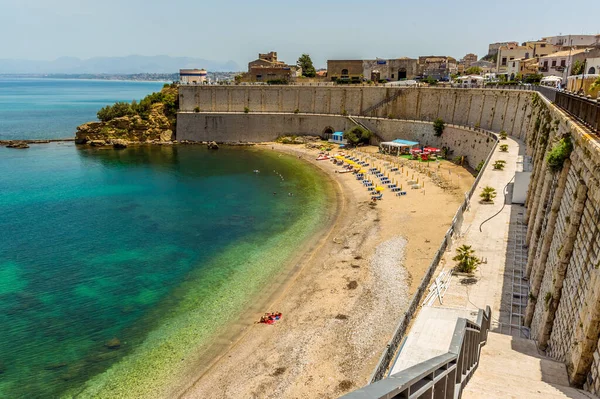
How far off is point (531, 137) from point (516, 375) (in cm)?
3131

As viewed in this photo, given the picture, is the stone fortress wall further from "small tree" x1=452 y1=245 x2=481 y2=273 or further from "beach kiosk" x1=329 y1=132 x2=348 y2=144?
"small tree" x1=452 y1=245 x2=481 y2=273

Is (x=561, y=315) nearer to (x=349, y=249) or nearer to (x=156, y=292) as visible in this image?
(x=349, y=249)

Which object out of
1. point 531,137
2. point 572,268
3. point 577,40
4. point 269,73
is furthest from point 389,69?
point 572,268

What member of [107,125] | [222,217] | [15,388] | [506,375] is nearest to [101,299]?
[15,388]

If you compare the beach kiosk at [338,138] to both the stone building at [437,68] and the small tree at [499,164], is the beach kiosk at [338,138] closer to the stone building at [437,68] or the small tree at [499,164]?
the small tree at [499,164]

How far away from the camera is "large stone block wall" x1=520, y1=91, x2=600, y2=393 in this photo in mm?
9484

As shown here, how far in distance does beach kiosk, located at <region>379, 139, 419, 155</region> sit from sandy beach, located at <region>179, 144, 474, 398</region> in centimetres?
2059

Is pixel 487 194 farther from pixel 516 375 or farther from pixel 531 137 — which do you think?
pixel 516 375

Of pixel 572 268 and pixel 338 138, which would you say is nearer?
pixel 572 268

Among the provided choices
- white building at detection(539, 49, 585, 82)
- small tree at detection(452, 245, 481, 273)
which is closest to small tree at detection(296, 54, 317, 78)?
white building at detection(539, 49, 585, 82)

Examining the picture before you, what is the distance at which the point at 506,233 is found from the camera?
76.0 feet

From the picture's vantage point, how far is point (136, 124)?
76062 mm

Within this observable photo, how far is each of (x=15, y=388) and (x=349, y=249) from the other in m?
21.1

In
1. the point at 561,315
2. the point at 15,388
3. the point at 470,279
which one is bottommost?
the point at 15,388
